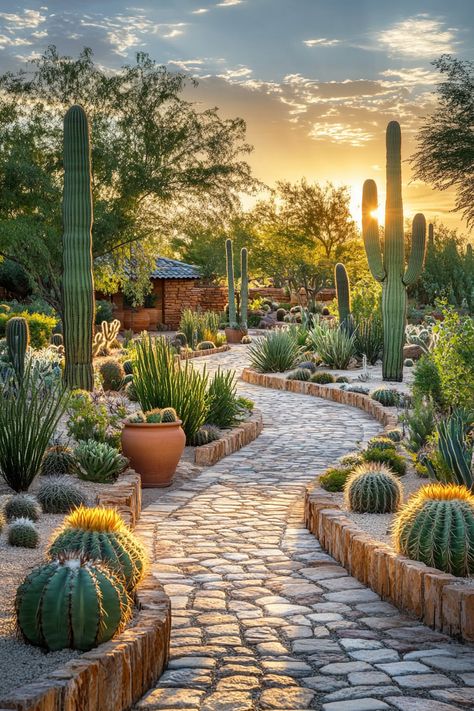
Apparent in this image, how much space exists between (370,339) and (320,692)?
18.6 meters

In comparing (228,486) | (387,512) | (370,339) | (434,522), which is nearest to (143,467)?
(228,486)

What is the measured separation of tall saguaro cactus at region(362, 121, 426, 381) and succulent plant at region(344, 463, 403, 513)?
35.0 feet

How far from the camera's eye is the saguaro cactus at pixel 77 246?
13.9 metres

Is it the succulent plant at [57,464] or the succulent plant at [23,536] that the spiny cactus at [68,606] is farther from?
the succulent plant at [57,464]

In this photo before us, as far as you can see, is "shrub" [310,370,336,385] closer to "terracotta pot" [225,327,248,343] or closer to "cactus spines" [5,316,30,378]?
"cactus spines" [5,316,30,378]

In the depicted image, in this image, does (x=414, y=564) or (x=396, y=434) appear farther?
(x=396, y=434)

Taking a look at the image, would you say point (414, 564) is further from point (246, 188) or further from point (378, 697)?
point (246, 188)

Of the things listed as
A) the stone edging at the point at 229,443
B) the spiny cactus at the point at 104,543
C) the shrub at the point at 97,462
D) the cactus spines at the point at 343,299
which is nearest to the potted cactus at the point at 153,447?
the shrub at the point at 97,462

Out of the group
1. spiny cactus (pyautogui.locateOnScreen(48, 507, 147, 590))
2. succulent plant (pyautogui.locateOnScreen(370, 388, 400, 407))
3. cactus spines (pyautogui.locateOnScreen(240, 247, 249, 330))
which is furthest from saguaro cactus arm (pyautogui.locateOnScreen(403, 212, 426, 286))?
cactus spines (pyautogui.locateOnScreen(240, 247, 249, 330))

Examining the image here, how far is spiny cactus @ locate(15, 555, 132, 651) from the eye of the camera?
4234mm

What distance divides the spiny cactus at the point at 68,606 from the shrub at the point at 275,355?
17.5m

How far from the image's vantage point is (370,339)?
22688 mm

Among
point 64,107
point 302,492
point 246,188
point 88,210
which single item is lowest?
point 302,492

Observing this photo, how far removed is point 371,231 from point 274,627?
47.3 feet
